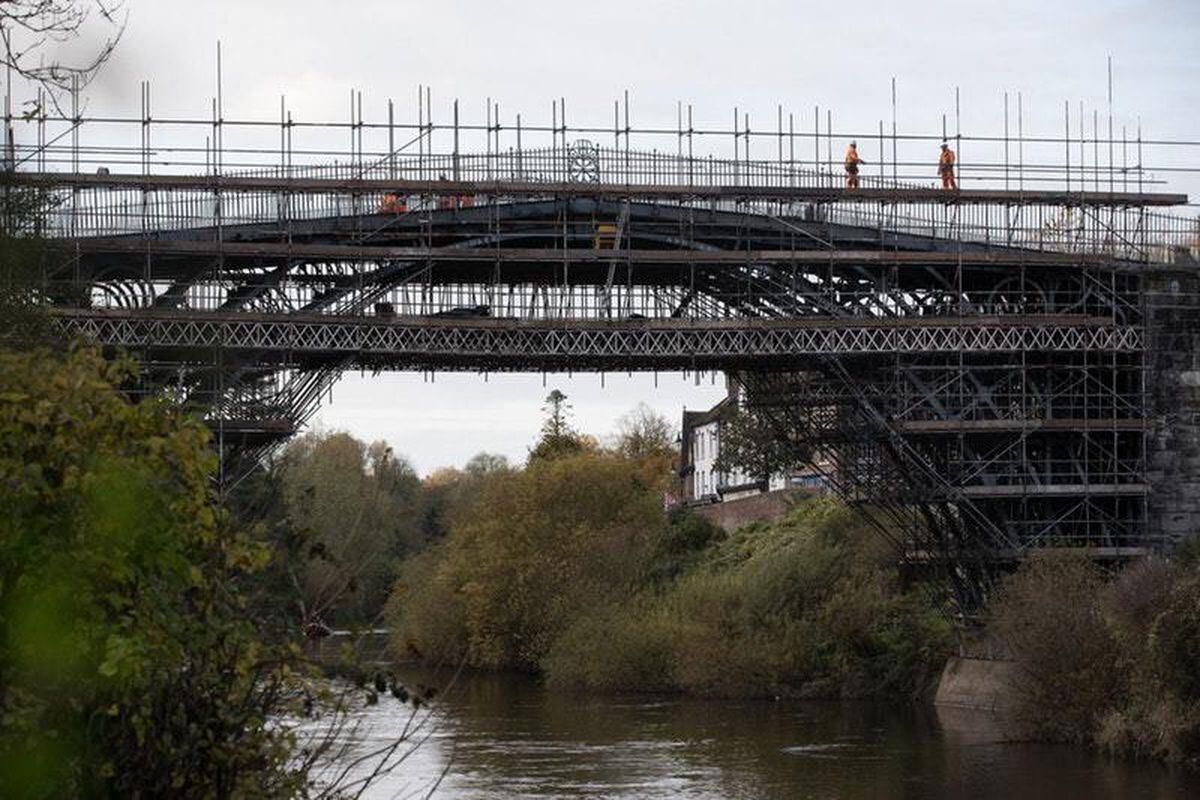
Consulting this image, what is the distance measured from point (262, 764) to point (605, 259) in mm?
33581

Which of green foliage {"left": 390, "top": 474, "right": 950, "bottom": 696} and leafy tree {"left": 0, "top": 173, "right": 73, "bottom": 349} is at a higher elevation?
leafy tree {"left": 0, "top": 173, "right": 73, "bottom": 349}

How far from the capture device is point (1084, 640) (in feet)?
141

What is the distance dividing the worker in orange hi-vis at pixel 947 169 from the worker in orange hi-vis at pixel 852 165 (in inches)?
71.8

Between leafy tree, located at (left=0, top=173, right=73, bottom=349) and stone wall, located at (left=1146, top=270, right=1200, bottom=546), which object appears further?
stone wall, located at (left=1146, top=270, right=1200, bottom=546)

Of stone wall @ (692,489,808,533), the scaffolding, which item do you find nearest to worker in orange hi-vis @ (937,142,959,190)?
the scaffolding

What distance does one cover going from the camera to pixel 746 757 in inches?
1657

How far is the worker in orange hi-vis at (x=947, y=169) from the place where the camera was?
49625mm

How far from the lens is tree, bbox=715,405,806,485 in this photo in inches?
3135

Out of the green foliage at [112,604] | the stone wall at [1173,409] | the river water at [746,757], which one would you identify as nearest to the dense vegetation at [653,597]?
the river water at [746,757]

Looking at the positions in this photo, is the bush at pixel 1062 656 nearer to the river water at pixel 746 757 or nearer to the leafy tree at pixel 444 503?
the river water at pixel 746 757

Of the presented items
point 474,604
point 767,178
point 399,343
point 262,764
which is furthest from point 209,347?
point 262,764

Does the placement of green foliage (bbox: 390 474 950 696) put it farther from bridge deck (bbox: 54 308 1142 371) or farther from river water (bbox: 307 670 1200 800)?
bridge deck (bbox: 54 308 1142 371)

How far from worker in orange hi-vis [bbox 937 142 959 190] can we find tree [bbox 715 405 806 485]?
27.2m

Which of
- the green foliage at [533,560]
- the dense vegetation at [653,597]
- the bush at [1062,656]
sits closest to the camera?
the bush at [1062,656]
